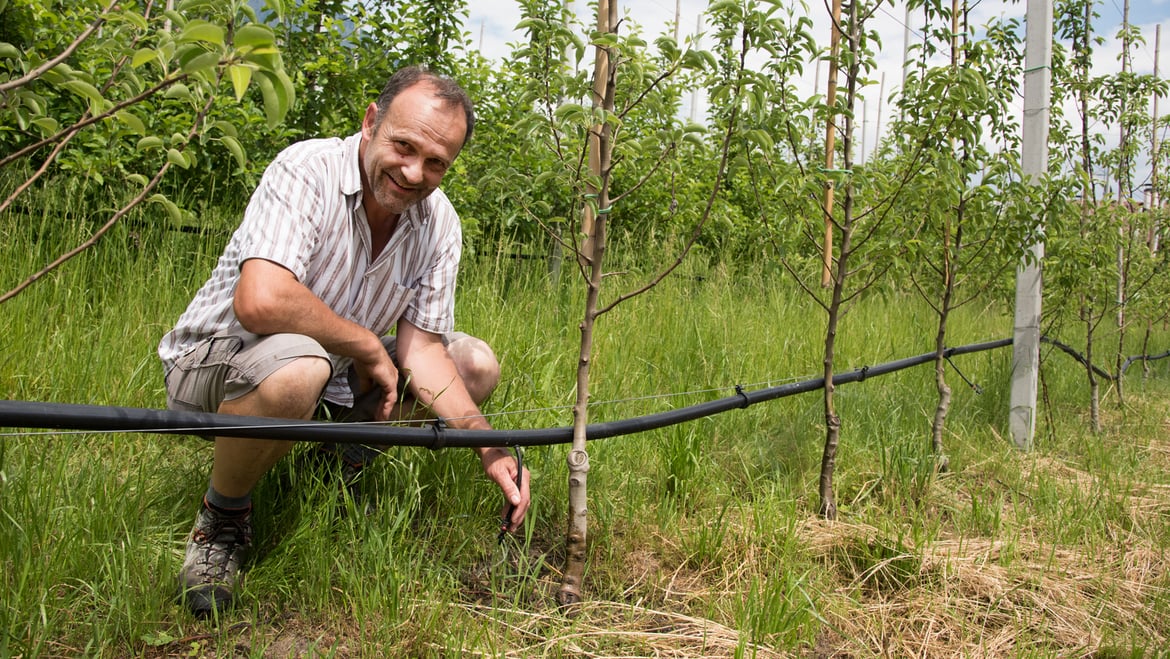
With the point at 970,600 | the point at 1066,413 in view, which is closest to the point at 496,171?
the point at 970,600

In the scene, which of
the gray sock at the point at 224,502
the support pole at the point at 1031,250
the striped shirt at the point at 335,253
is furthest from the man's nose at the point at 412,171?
the support pole at the point at 1031,250

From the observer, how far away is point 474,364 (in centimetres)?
250

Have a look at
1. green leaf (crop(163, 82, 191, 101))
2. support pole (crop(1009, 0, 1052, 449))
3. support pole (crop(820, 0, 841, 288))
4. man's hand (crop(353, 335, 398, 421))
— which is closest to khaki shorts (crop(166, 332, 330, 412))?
man's hand (crop(353, 335, 398, 421))

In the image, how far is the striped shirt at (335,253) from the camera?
201cm

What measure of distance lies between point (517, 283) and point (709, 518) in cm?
201

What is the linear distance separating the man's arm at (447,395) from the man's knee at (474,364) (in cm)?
6

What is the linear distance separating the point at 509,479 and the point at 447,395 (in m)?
0.32

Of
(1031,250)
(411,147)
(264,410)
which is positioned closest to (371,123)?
(411,147)

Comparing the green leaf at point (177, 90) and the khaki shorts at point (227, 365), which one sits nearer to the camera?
the green leaf at point (177, 90)

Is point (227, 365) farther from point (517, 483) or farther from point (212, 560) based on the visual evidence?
point (517, 483)

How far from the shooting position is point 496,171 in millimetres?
2258

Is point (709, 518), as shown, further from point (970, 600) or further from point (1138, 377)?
point (1138, 377)

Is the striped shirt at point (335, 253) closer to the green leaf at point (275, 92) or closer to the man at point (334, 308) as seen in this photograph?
the man at point (334, 308)

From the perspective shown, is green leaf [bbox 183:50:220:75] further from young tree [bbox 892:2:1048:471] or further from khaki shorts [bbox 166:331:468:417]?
young tree [bbox 892:2:1048:471]
